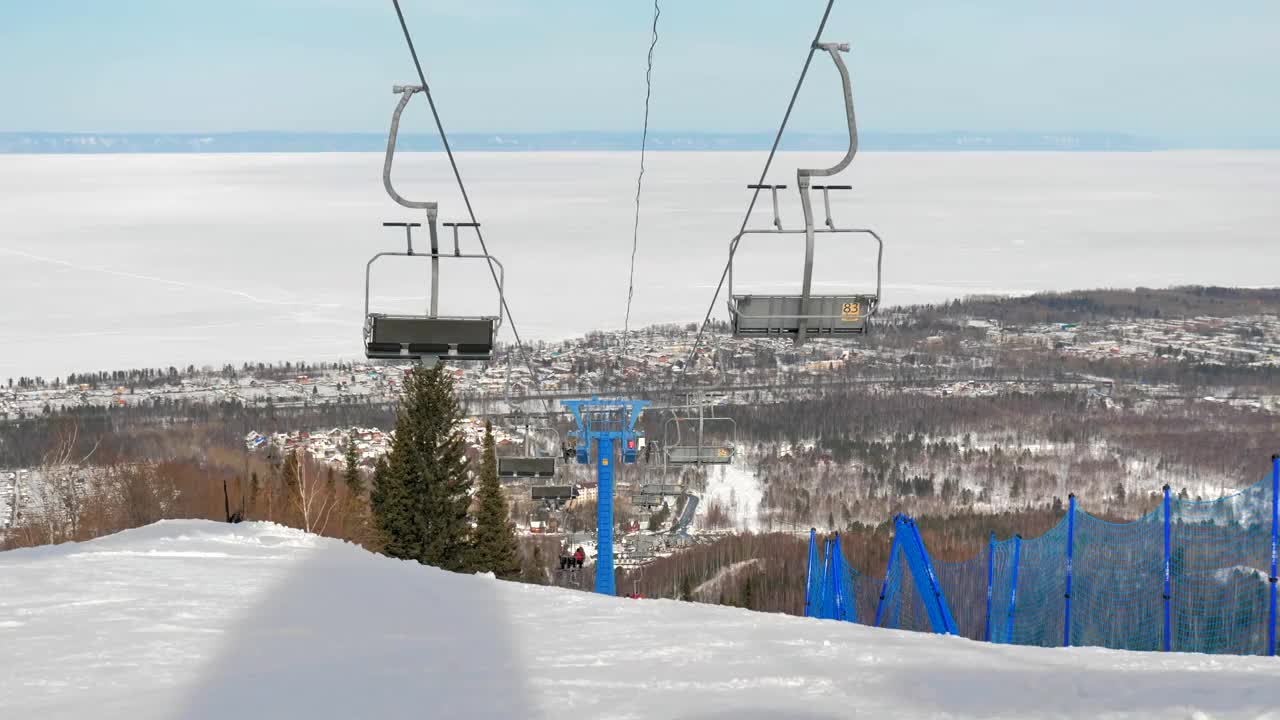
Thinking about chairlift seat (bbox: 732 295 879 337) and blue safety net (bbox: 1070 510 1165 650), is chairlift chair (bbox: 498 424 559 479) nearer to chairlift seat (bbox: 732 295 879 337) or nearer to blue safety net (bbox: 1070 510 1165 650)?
blue safety net (bbox: 1070 510 1165 650)

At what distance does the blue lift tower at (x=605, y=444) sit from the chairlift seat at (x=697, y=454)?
1048mm

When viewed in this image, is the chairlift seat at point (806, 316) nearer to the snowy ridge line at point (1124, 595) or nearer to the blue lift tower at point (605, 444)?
the snowy ridge line at point (1124, 595)

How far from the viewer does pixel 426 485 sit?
34625mm

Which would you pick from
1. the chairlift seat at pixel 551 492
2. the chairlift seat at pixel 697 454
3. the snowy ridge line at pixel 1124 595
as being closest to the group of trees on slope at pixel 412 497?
the chairlift seat at pixel 551 492

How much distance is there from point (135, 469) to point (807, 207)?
30117 millimetres

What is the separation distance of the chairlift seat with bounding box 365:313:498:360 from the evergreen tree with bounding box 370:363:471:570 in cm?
2441

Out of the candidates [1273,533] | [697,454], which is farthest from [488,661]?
[697,454]

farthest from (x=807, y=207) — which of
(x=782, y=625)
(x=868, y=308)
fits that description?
(x=782, y=625)

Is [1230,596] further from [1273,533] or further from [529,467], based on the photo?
[529,467]

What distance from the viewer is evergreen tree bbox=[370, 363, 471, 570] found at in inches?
1341

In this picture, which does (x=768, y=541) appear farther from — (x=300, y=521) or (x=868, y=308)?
(x=868, y=308)

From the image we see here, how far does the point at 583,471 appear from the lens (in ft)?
317

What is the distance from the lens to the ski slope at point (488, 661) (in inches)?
252

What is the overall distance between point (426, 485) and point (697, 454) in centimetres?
1794
